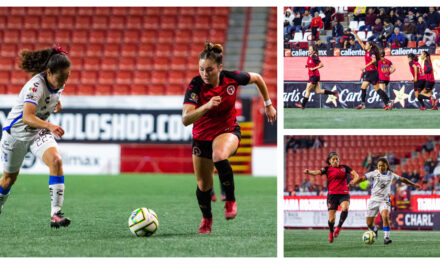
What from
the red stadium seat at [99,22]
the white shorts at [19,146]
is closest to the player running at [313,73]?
the white shorts at [19,146]

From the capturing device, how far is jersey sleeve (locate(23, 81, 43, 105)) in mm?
4773

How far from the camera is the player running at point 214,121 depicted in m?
4.55

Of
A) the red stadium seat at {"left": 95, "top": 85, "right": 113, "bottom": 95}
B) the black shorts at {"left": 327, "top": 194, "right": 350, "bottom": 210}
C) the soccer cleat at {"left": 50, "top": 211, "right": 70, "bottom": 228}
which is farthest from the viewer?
the red stadium seat at {"left": 95, "top": 85, "right": 113, "bottom": 95}

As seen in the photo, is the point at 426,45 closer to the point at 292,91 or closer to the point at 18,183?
the point at 292,91

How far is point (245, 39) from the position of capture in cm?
1820

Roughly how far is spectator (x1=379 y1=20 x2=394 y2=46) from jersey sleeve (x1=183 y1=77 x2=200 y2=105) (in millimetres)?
1295

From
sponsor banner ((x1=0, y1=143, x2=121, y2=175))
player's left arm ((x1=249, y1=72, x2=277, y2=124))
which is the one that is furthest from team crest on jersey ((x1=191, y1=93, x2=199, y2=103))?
sponsor banner ((x1=0, y1=143, x2=121, y2=175))

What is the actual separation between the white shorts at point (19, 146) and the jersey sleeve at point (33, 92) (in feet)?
1.21

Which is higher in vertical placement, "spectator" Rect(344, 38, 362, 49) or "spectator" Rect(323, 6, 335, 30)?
"spectator" Rect(323, 6, 335, 30)

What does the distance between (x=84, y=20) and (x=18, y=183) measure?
7.75 m

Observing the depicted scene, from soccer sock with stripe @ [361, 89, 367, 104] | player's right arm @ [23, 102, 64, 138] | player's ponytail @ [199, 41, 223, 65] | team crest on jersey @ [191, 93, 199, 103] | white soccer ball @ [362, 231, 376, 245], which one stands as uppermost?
player's ponytail @ [199, 41, 223, 65]

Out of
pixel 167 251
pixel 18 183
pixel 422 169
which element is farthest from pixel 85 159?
pixel 167 251

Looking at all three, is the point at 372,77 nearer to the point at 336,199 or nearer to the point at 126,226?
the point at 126,226

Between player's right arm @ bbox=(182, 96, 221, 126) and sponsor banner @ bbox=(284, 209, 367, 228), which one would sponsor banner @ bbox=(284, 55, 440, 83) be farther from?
sponsor banner @ bbox=(284, 209, 367, 228)
